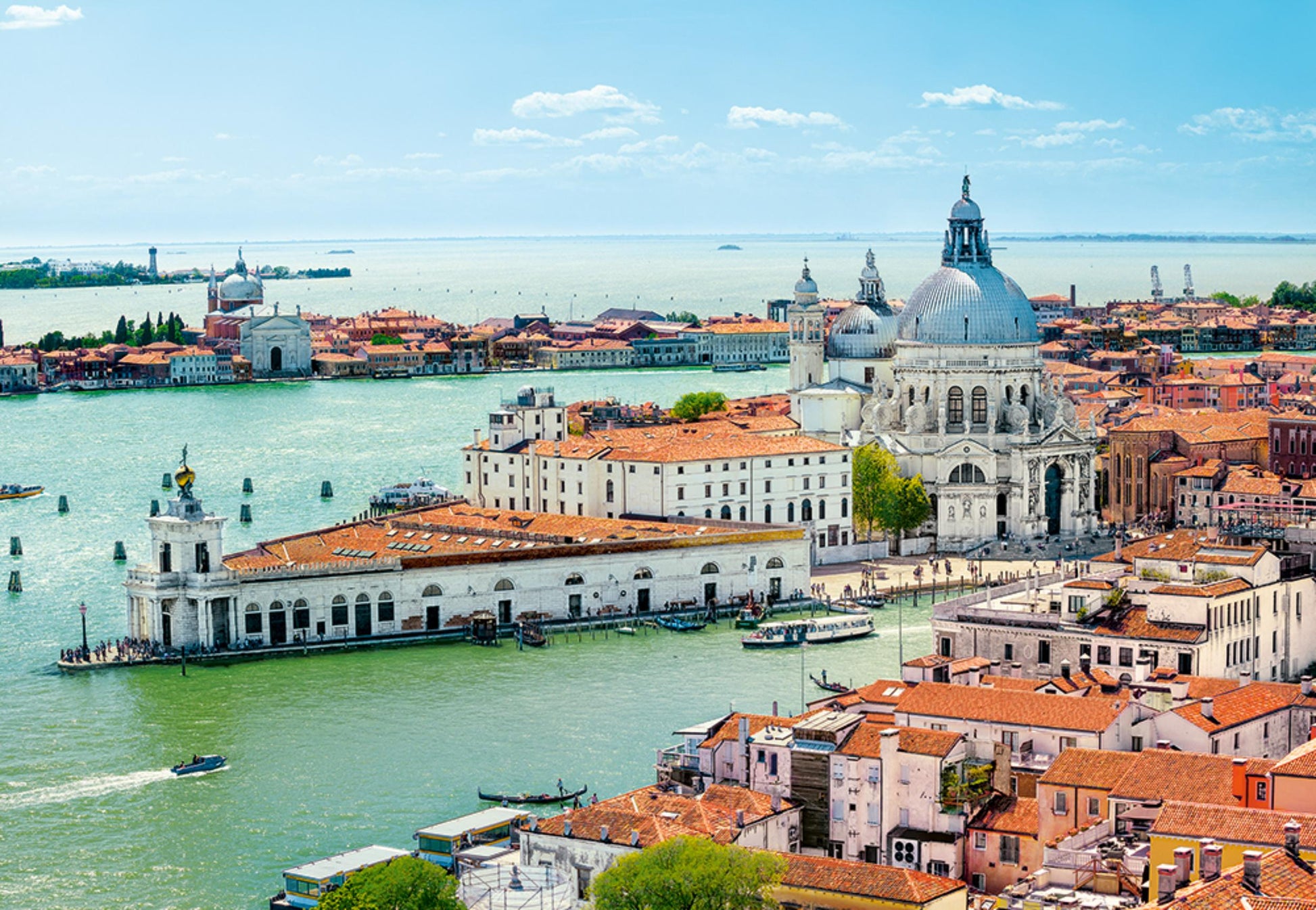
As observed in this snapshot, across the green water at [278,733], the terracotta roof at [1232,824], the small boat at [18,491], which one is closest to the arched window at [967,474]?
the green water at [278,733]

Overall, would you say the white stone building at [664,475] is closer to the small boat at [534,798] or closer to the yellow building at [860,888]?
the small boat at [534,798]

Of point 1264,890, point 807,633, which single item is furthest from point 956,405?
point 1264,890

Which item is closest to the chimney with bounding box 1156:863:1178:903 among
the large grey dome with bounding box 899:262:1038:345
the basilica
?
the basilica

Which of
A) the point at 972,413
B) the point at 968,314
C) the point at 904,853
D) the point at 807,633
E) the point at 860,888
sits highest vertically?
the point at 968,314

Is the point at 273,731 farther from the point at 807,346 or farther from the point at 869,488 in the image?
the point at 807,346

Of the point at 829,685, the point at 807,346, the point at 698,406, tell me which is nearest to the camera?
the point at 829,685

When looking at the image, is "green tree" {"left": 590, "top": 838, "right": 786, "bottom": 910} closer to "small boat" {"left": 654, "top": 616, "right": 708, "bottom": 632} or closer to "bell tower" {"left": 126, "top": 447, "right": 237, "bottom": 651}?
"bell tower" {"left": 126, "top": 447, "right": 237, "bottom": 651}
